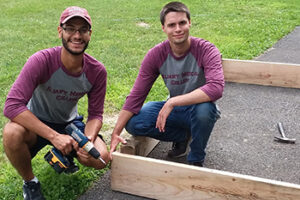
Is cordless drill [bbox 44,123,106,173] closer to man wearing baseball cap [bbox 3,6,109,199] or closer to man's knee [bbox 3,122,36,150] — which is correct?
man wearing baseball cap [bbox 3,6,109,199]

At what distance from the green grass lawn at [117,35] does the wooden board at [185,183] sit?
0.43 metres

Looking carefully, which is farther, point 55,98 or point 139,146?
point 139,146

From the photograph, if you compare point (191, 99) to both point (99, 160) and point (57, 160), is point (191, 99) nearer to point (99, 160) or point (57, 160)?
point (99, 160)

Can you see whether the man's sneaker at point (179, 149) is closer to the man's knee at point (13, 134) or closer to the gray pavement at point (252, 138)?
the gray pavement at point (252, 138)

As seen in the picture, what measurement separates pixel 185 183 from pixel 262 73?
3.37 metres

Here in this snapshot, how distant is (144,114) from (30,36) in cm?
659

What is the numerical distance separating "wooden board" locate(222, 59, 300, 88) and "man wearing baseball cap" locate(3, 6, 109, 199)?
3149 millimetres

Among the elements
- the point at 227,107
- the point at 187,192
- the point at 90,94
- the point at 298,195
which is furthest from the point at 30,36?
the point at 298,195

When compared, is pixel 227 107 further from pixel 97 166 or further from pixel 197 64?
pixel 97 166

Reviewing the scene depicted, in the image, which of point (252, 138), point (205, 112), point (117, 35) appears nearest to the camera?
point (205, 112)

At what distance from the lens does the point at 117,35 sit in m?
9.48

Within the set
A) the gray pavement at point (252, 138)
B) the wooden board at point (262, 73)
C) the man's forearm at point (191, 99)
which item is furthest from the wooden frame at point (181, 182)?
the wooden board at point (262, 73)

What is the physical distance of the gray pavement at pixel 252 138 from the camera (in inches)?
149

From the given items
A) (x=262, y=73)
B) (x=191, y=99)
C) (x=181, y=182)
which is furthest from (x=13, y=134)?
(x=262, y=73)
